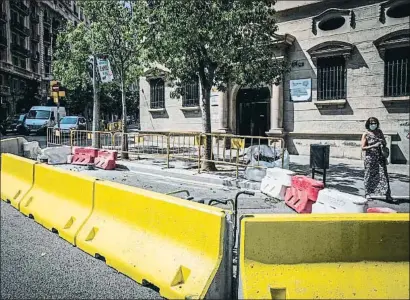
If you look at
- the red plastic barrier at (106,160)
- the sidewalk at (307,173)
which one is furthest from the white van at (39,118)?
the sidewalk at (307,173)

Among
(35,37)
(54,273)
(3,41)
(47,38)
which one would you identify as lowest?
(54,273)

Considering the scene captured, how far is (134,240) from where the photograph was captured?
10.7 feet

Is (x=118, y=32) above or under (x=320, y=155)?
above

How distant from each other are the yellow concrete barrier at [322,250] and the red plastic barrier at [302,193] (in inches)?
142

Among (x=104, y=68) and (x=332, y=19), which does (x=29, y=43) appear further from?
(x=332, y=19)

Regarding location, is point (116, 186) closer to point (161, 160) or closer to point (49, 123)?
point (161, 160)

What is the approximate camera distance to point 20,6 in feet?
44.7

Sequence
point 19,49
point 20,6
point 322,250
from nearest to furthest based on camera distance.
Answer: point 322,250 < point 20,6 < point 19,49

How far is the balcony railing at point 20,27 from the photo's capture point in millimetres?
13820

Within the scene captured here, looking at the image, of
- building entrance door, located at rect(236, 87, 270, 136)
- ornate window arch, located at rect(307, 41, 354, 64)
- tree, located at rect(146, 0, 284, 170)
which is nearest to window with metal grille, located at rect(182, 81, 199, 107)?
building entrance door, located at rect(236, 87, 270, 136)

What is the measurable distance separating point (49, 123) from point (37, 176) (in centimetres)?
1521

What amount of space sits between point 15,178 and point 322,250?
5.69 m

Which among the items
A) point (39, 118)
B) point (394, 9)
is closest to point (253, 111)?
point (394, 9)

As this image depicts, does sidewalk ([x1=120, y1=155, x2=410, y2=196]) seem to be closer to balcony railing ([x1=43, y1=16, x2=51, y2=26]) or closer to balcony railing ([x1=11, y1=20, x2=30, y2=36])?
balcony railing ([x1=11, y1=20, x2=30, y2=36])
